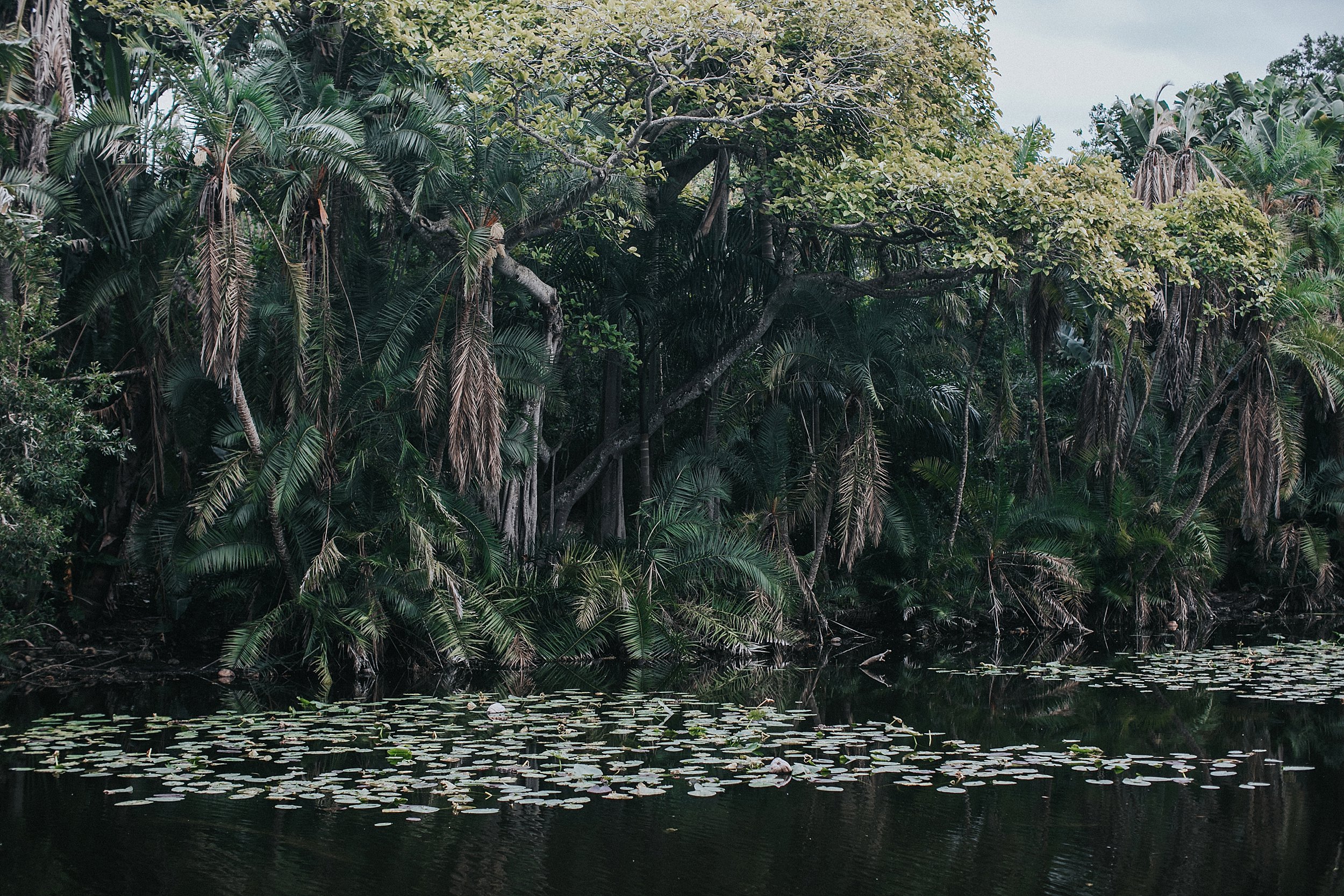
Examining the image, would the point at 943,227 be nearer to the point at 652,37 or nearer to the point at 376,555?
the point at 652,37

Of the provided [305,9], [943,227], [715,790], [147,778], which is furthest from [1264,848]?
[305,9]

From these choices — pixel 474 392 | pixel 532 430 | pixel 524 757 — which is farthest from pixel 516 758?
pixel 532 430

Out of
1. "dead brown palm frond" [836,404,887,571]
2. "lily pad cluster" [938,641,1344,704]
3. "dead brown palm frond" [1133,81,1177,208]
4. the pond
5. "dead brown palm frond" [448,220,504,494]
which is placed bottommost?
"lily pad cluster" [938,641,1344,704]

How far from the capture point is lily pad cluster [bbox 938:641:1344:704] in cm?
1134

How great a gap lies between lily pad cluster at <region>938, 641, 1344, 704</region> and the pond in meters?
0.13

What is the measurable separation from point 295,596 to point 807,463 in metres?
7.85

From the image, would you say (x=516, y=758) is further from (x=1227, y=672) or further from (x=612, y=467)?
(x=612, y=467)

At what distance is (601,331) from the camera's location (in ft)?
57.0

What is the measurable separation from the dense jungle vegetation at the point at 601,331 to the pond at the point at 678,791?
2.68 m

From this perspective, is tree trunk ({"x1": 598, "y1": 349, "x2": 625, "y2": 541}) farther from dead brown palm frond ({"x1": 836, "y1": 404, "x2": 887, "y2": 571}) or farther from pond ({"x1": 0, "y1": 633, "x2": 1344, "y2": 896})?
pond ({"x1": 0, "y1": 633, "x2": 1344, "y2": 896})

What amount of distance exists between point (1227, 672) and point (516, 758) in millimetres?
8600

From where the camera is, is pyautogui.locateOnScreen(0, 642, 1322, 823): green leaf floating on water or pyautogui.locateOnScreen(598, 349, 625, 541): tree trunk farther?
pyautogui.locateOnScreen(598, 349, 625, 541): tree trunk

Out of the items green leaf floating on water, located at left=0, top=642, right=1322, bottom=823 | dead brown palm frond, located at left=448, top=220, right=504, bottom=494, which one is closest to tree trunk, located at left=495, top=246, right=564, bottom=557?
dead brown palm frond, located at left=448, top=220, right=504, bottom=494

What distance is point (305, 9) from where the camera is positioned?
49.9 ft
